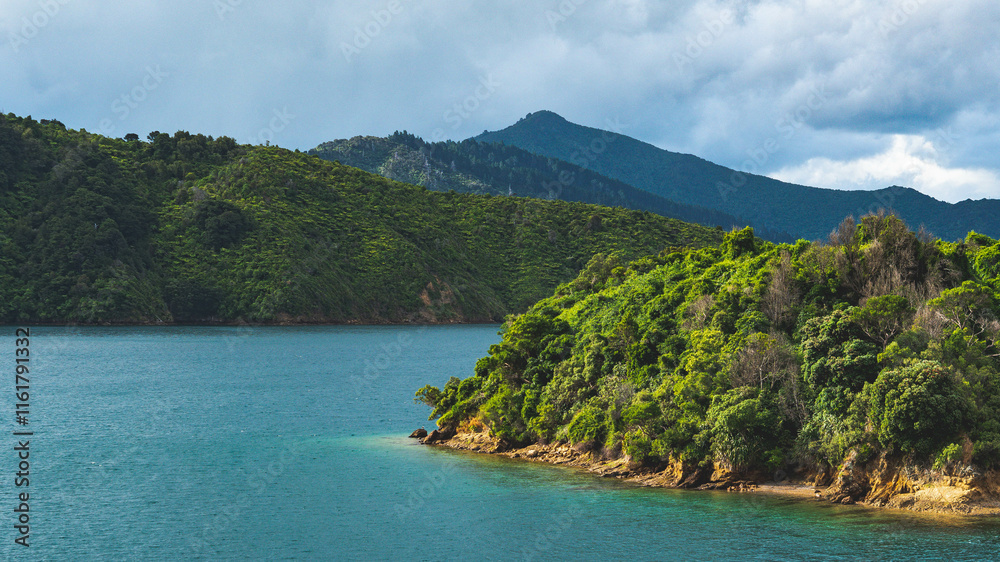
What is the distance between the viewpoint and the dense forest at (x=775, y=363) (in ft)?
118

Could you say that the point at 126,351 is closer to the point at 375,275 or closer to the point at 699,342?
the point at 375,275

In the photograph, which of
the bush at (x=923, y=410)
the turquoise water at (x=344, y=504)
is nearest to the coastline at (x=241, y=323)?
the turquoise water at (x=344, y=504)

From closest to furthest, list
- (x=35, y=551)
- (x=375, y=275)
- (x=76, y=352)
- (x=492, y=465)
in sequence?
(x=35, y=551) < (x=492, y=465) < (x=76, y=352) < (x=375, y=275)

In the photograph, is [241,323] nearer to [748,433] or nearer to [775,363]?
[775,363]

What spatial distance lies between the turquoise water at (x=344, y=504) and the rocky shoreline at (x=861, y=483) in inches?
48.0

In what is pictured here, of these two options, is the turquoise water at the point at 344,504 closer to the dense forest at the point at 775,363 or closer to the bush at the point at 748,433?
the bush at the point at 748,433

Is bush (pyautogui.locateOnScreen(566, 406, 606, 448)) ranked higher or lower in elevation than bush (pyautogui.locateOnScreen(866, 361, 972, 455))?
lower

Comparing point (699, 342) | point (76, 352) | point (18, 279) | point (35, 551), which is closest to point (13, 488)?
point (35, 551)

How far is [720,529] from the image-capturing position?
3334 cm

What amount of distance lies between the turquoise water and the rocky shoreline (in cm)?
122

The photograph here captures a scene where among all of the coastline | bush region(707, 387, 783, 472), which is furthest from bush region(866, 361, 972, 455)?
the coastline

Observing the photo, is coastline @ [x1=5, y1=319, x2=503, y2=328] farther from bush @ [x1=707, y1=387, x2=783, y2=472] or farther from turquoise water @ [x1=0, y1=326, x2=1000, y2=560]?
bush @ [x1=707, y1=387, x2=783, y2=472]

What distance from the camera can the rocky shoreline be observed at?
33.8 meters

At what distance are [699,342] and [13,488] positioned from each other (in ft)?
123
